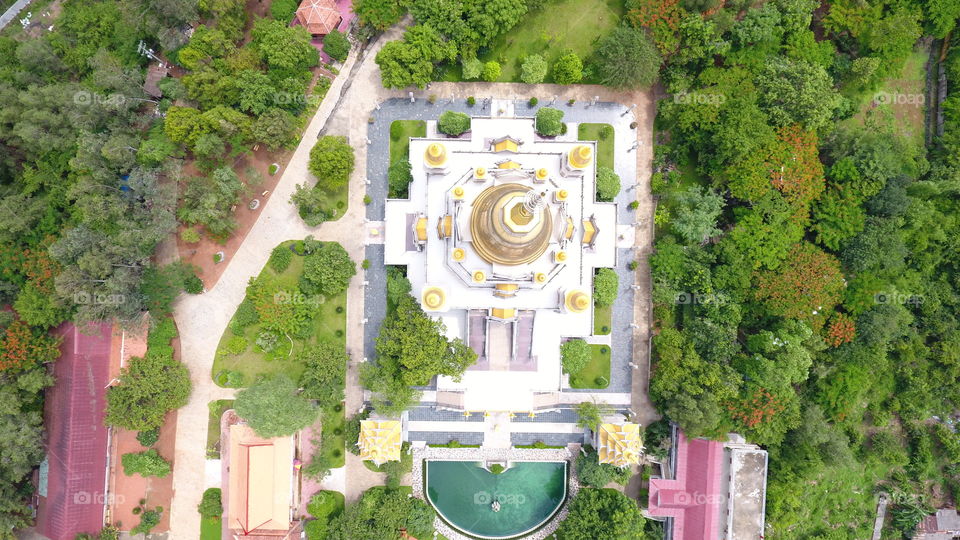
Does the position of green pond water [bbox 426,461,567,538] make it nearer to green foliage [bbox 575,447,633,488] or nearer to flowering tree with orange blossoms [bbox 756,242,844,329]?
green foliage [bbox 575,447,633,488]

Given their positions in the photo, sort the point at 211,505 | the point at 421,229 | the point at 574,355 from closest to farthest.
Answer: the point at 421,229 → the point at 574,355 → the point at 211,505

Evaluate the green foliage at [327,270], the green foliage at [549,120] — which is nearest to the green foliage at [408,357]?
the green foliage at [327,270]

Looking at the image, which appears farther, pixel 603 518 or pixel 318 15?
pixel 318 15

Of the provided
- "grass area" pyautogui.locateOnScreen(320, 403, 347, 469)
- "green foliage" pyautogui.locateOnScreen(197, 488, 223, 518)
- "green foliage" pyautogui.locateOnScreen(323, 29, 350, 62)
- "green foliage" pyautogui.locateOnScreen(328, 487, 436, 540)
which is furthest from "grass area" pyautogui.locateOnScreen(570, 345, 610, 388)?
"green foliage" pyautogui.locateOnScreen(323, 29, 350, 62)

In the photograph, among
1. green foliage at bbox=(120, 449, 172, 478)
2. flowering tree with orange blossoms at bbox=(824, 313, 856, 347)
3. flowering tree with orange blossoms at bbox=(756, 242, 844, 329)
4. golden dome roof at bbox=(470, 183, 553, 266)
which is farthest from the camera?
green foliage at bbox=(120, 449, 172, 478)

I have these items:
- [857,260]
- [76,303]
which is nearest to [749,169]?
[857,260]

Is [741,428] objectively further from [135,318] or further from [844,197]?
[135,318]

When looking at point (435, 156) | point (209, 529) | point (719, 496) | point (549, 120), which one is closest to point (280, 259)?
point (435, 156)

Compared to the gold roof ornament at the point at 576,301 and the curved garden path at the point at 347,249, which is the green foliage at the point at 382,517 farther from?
the gold roof ornament at the point at 576,301

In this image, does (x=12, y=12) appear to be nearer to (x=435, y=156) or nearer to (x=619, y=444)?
(x=435, y=156)
